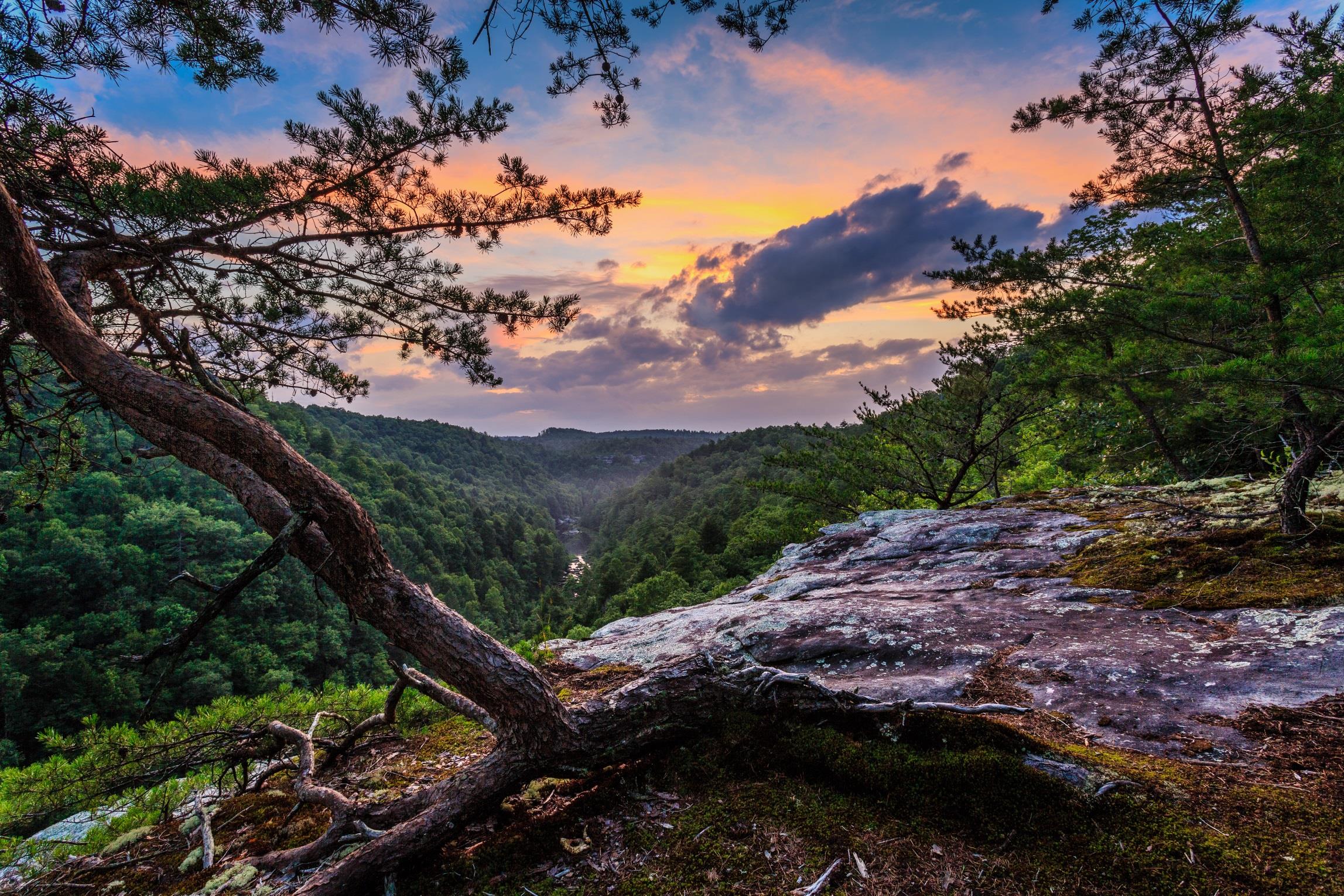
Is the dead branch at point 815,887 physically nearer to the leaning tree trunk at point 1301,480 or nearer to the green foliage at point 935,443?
the leaning tree trunk at point 1301,480

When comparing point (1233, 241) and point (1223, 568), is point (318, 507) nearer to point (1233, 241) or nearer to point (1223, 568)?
point (1223, 568)

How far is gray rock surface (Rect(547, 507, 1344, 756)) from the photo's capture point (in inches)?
110

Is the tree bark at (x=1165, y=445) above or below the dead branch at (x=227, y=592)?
below

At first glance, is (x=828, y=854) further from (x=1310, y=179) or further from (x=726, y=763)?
(x=1310, y=179)

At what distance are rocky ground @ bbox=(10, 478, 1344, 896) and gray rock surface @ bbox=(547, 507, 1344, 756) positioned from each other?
0.02 metres

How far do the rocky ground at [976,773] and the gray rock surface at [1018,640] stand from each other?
2 cm

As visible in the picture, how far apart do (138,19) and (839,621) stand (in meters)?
7.48

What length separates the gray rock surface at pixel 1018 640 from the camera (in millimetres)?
2805

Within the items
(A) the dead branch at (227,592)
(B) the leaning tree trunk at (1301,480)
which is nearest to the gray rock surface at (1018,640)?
(B) the leaning tree trunk at (1301,480)

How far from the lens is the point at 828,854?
196 centimetres

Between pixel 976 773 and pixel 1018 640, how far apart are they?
2392mm

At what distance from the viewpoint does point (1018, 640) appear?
13.1 feet

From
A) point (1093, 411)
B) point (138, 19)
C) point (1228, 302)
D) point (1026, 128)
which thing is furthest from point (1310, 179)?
point (138, 19)

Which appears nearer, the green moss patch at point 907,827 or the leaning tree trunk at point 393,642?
the green moss patch at point 907,827
